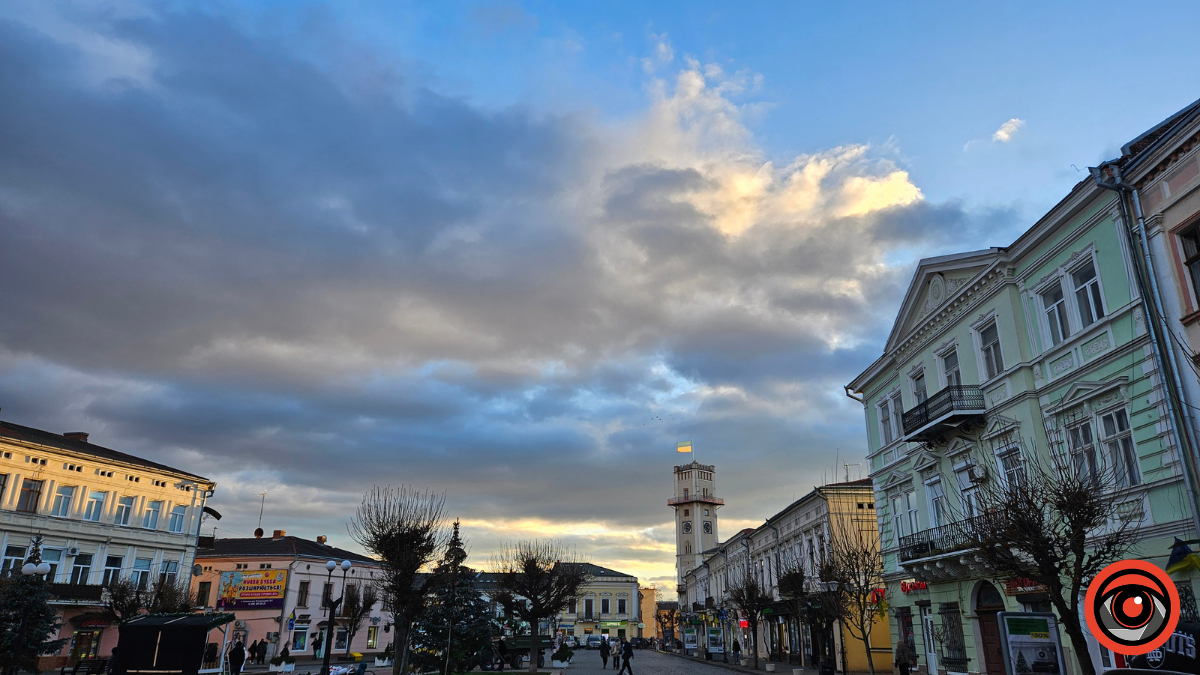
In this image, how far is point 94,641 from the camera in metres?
39.6

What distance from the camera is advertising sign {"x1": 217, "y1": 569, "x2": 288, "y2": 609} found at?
50.9 metres

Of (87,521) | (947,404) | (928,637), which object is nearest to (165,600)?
(87,521)

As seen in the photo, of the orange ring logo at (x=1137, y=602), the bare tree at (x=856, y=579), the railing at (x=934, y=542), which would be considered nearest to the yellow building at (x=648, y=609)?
the bare tree at (x=856, y=579)

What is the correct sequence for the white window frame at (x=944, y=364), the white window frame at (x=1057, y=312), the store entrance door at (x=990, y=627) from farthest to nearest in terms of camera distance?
the white window frame at (x=944, y=364) → the store entrance door at (x=990, y=627) → the white window frame at (x=1057, y=312)

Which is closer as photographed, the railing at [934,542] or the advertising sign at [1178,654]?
the advertising sign at [1178,654]

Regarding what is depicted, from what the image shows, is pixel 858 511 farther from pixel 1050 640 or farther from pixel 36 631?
pixel 36 631

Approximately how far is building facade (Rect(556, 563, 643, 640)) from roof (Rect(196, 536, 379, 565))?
57.3 metres

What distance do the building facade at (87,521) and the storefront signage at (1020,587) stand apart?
4082 cm

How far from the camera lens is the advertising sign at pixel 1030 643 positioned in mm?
13750

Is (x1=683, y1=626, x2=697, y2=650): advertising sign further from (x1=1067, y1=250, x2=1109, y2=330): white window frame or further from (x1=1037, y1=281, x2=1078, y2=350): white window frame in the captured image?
(x1=1067, y1=250, x2=1109, y2=330): white window frame

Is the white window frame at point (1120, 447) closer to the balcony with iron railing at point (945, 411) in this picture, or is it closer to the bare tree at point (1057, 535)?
the bare tree at point (1057, 535)

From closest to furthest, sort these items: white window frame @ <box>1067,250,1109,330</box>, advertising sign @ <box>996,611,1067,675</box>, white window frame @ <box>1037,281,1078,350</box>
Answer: advertising sign @ <box>996,611,1067,675</box>
white window frame @ <box>1067,250,1109,330</box>
white window frame @ <box>1037,281,1078,350</box>

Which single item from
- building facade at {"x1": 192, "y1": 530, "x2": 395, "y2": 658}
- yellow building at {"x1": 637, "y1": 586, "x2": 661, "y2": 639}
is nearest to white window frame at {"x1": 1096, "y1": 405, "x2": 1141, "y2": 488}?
building facade at {"x1": 192, "y1": 530, "x2": 395, "y2": 658}

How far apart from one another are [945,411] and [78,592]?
4196cm
